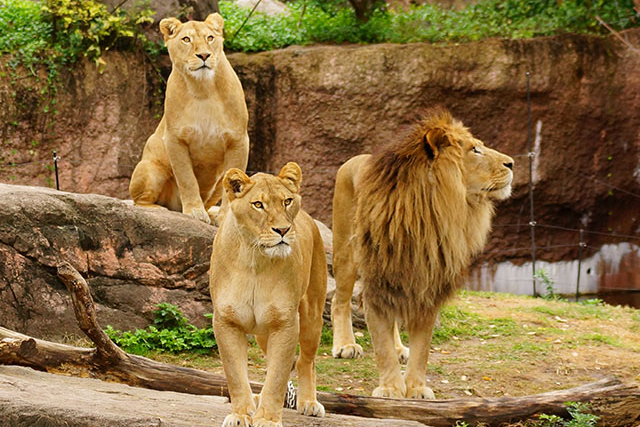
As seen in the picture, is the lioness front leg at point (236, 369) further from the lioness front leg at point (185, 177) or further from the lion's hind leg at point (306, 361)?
the lioness front leg at point (185, 177)

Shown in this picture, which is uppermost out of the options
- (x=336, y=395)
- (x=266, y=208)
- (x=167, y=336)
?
(x=266, y=208)

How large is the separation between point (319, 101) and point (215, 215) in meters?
4.11

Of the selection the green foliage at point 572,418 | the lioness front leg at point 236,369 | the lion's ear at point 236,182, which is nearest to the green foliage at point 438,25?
the green foliage at point 572,418

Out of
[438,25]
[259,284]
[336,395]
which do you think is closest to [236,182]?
[259,284]

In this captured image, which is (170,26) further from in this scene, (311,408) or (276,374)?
(276,374)

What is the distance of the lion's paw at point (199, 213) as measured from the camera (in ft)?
23.0

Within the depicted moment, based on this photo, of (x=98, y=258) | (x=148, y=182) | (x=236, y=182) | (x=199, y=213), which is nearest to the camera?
(x=236, y=182)

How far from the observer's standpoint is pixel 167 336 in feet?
21.8

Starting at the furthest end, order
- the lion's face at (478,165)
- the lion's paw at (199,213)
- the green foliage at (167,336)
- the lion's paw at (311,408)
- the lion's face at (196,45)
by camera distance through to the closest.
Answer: the lion's paw at (199,213) < the green foliage at (167,336) < the lion's face at (196,45) < the lion's face at (478,165) < the lion's paw at (311,408)

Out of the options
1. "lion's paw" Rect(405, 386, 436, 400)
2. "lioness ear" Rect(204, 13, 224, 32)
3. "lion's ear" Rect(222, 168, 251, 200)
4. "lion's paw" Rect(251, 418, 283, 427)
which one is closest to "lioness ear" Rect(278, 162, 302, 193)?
"lion's ear" Rect(222, 168, 251, 200)

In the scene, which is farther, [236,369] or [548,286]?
[548,286]

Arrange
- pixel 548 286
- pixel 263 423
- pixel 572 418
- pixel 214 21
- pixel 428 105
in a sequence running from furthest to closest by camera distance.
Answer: pixel 428 105, pixel 548 286, pixel 214 21, pixel 572 418, pixel 263 423

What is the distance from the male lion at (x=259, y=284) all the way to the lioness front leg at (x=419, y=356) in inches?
68.9

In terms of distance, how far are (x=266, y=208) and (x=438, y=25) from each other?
9.22 m
